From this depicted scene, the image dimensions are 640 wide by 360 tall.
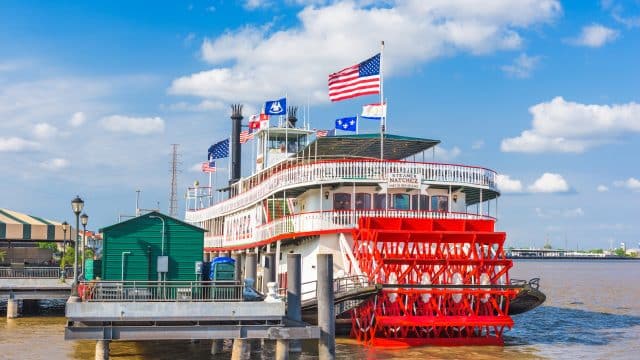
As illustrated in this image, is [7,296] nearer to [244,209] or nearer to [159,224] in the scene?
[244,209]

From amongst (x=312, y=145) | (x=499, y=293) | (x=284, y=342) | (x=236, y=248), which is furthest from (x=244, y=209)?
(x=284, y=342)

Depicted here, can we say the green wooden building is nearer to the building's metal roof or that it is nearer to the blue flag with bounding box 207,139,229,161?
the building's metal roof

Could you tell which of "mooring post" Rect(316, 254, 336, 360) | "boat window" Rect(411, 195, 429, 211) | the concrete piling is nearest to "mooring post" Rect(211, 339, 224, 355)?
"mooring post" Rect(316, 254, 336, 360)

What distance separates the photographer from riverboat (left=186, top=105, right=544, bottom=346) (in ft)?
76.5

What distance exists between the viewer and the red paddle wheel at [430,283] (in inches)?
909

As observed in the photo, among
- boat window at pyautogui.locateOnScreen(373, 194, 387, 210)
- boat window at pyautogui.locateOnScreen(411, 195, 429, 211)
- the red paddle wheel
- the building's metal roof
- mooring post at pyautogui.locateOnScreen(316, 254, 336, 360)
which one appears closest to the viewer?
mooring post at pyautogui.locateOnScreen(316, 254, 336, 360)

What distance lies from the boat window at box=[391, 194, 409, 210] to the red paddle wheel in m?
1.39

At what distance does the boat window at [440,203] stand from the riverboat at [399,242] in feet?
0.11

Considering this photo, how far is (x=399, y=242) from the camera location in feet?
81.4

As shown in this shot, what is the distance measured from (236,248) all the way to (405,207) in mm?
10999

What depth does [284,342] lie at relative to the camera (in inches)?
658

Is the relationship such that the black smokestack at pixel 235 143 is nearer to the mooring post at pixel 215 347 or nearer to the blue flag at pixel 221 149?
the blue flag at pixel 221 149

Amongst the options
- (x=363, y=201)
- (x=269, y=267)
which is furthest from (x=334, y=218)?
(x=269, y=267)

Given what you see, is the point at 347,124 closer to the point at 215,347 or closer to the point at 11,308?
the point at 215,347
